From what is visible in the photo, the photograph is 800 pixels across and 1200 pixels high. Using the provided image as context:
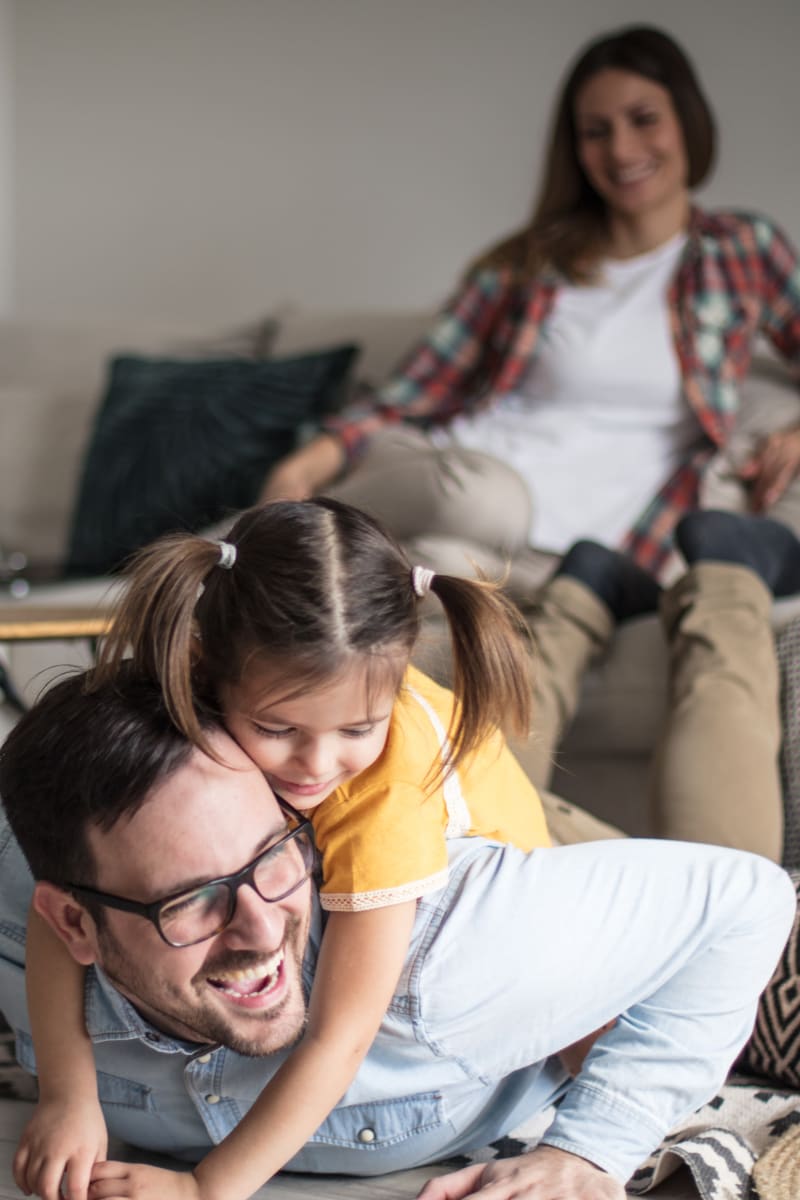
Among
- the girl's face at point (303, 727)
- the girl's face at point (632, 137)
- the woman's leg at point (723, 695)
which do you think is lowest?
the woman's leg at point (723, 695)

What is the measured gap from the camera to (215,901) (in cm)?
90

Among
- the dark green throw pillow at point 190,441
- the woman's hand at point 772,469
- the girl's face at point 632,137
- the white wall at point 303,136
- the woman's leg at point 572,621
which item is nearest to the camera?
the woman's leg at point 572,621

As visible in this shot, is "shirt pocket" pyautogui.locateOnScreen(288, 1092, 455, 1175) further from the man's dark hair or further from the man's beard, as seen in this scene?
the man's dark hair

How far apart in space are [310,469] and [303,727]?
1.39 m

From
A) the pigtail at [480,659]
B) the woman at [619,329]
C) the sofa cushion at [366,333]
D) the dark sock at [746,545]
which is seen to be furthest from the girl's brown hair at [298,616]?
the sofa cushion at [366,333]

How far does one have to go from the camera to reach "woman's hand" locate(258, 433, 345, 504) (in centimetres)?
229

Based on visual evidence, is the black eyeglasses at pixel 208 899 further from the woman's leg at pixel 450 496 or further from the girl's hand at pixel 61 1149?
the woman's leg at pixel 450 496

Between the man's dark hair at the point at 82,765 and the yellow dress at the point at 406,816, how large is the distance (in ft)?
0.46

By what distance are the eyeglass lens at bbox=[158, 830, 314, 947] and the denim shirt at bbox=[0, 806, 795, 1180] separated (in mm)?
125

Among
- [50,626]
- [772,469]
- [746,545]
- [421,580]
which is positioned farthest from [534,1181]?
[772,469]

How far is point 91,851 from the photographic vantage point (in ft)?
2.99

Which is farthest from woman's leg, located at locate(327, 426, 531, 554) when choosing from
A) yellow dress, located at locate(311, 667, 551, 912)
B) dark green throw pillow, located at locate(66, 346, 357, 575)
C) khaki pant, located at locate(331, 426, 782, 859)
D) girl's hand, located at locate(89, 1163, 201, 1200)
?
girl's hand, located at locate(89, 1163, 201, 1200)

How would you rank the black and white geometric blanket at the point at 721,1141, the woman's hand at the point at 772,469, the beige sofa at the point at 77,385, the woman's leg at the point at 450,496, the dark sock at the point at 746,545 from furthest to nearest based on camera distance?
the beige sofa at the point at 77,385 < the woman's hand at the point at 772,469 < the woman's leg at the point at 450,496 < the dark sock at the point at 746,545 < the black and white geometric blanket at the point at 721,1141

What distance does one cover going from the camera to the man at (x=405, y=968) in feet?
2.97
